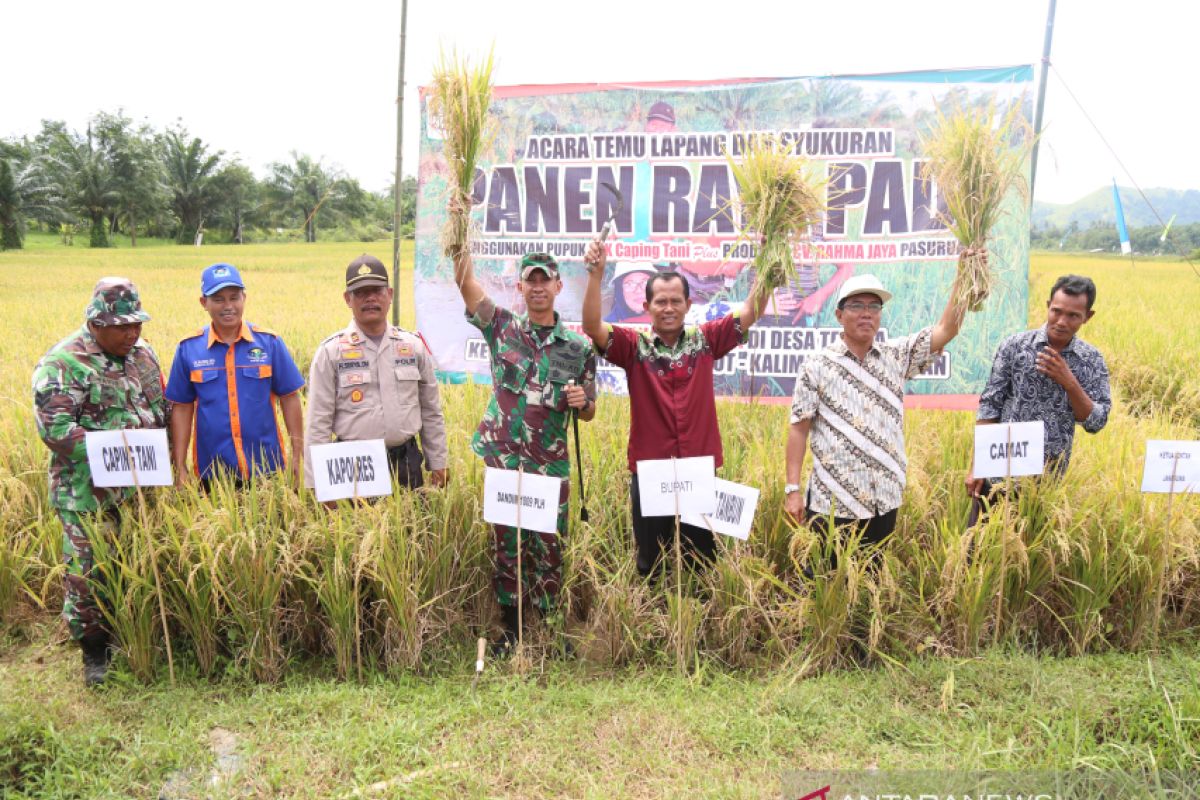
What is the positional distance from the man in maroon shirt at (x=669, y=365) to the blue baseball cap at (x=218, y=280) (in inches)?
62.8

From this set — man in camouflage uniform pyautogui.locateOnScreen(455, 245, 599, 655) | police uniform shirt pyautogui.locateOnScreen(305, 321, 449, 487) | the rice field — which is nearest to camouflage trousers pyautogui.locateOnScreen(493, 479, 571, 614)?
the rice field

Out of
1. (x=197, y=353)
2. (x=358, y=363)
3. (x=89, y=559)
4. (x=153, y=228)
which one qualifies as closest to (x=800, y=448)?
(x=358, y=363)

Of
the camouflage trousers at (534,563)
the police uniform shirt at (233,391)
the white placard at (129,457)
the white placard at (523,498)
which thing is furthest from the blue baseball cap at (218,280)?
the camouflage trousers at (534,563)

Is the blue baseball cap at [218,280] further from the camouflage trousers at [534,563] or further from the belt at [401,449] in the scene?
the camouflage trousers at [534,563]

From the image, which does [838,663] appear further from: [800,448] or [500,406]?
[500,406]

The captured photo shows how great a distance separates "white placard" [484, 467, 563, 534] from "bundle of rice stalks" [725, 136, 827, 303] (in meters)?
1.31

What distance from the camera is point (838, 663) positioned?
3.24 meters

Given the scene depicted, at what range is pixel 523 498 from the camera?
3100mm

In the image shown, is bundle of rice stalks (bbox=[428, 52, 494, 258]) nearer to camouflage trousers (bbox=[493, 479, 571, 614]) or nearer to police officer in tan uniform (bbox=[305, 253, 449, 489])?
police officer in tan uniform (bbox=[305, 253, 449, 489])

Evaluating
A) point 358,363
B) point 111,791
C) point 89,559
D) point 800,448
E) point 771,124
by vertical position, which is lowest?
point 111,791

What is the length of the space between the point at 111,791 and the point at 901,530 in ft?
11.0

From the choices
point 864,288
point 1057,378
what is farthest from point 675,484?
point 1057,378

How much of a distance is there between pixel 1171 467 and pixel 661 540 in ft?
7.58

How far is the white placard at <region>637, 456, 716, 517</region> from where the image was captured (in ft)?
10.00
